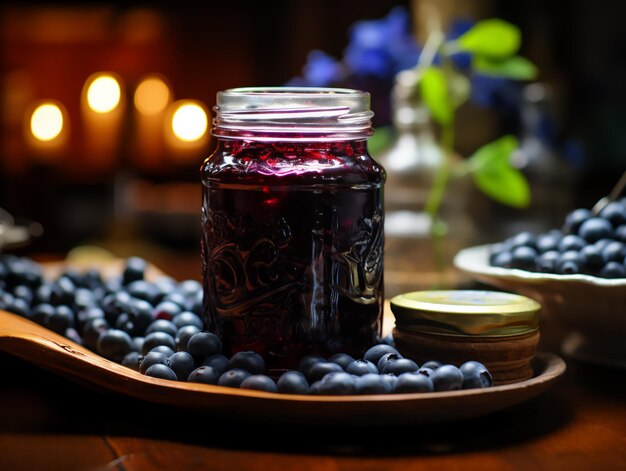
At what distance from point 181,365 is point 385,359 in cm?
16

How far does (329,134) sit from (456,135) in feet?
2.38

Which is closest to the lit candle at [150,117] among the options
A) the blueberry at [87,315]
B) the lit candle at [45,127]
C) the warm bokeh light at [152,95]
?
the warm bokeh light at [152,95]

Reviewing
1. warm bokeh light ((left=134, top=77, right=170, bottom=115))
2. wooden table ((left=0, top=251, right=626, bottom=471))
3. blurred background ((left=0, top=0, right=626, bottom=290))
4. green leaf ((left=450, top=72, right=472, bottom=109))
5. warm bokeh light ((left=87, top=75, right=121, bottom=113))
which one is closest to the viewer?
wooden table ((left=0, top=251, right=626, bottom=471))

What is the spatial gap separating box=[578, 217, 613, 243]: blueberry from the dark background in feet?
2.13

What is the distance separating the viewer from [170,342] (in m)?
0.76

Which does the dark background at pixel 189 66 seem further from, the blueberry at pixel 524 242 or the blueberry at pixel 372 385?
the blueberry at pixel 372 385

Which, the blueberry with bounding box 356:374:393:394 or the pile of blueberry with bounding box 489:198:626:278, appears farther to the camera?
the pile of blueberry with bounding box 489:198:626:278

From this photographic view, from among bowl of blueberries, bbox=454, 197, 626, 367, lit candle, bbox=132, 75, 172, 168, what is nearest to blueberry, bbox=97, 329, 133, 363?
bowl of blueberries, bbox=454, 197, 626, 367

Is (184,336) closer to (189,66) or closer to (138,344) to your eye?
(138,344)

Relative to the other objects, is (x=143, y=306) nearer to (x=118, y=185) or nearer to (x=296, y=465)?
(x=296, y=465)

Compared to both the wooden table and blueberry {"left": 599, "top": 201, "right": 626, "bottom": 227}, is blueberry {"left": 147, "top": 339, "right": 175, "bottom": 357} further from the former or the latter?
blueberry {"left": 599, "top": 201, "right": 626, "bottom": 227}

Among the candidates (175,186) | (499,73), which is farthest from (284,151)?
(175,186)

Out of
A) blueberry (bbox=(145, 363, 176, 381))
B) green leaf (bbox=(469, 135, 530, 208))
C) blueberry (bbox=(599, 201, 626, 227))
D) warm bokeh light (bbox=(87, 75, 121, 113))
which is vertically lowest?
blueberry (bbox=(145, 363, 176, 381))

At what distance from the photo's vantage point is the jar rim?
732 mm
